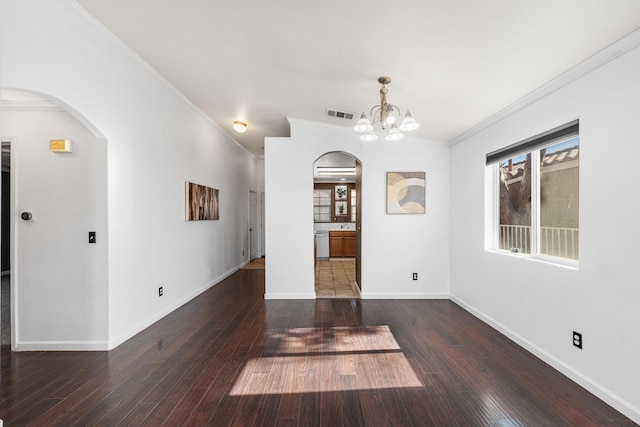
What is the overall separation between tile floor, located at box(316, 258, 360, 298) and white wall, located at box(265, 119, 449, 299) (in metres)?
0.36

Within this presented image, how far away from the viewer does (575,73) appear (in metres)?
2.22

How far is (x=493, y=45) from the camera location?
2.11m

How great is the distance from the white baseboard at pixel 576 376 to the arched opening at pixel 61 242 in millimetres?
3782

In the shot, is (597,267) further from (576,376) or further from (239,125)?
(239,125)

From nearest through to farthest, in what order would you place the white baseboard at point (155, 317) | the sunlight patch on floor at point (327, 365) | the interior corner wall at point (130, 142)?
the interior corner wall at point (130, 142) < the sunlight patch on floor at point (327, 365) < the white baseboard at point (155, 317)

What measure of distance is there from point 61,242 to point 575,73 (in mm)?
4380

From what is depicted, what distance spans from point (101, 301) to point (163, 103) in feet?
7.48

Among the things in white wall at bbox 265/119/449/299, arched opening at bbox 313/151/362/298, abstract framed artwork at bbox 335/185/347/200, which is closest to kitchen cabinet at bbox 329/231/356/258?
arched opening at bbox 313/151/362/298

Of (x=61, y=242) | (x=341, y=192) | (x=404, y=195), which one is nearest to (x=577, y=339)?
(x=404, y=195)

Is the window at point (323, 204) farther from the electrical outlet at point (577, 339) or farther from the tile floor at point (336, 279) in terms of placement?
the electrical outlet at point (577, 339)

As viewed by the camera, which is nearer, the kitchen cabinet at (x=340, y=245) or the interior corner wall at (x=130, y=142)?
the interior corner wall at (x=130, y=142)

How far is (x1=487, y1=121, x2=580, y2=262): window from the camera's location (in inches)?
95.3

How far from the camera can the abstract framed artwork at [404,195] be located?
446 cm

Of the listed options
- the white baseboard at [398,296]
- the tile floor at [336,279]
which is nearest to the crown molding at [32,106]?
the tile floor at [336,279]
